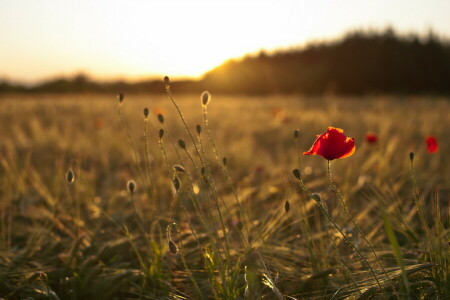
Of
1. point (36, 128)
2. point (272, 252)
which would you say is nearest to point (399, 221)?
point (272, 252)

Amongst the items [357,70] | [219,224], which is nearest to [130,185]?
[219,224]

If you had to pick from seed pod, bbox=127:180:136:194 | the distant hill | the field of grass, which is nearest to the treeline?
the distant hill

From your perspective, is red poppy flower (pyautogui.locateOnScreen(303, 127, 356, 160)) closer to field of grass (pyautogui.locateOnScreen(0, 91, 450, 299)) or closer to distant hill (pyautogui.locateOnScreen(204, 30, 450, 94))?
field of grass (pyautogui.locateOnScreen(0, 91, 450, 299))

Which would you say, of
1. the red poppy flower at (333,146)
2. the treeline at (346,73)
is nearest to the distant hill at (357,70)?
the treeline at (346,73)

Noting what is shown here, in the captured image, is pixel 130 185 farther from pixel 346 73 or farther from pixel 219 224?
pixel 346 73

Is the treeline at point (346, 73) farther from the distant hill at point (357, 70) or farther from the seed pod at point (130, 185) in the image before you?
the seed pod at point (130, 185)

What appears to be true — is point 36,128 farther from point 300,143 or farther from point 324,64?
point 324,64
